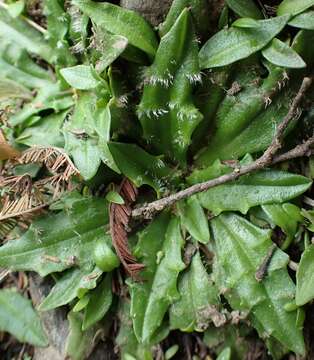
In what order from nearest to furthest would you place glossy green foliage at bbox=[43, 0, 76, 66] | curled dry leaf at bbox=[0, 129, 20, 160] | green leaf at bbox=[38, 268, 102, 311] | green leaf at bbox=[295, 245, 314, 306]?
green leaf at bbox=[295, 245, 314, 306]
green leaf at bbox=[38, 268, 102, 311]
curled dry leaf at bbox=[0, 129, 20, 160]
glossy green foliage at bbox=[43, 0, 76, 66]

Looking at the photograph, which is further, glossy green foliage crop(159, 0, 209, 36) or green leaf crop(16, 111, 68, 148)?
green leaf crop(16, 111, 68, 148)

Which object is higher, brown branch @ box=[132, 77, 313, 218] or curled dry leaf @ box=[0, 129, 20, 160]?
brown branch @ box=[132, 77, 313, 218]

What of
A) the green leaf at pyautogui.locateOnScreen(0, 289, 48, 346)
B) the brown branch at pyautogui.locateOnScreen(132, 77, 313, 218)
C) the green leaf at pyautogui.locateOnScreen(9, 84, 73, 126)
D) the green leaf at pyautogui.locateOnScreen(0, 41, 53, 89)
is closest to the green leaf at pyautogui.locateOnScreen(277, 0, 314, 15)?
the brown branch at pyautogui.locateOnScreen(132, 77, 313, 218)

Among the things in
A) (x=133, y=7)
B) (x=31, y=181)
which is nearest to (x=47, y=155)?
(x=31, y=181)

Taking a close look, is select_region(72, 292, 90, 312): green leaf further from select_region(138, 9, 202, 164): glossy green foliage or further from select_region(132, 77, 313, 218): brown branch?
select_region(138, 9, 202, 164): glossy green foliage

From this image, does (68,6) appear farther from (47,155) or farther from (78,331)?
(78,331)

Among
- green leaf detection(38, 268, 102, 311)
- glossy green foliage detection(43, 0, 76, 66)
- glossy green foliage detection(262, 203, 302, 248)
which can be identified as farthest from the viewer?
glossy green foliage detection(43, 0, 76, 66)

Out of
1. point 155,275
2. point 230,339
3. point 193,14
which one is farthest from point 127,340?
point 193,14
